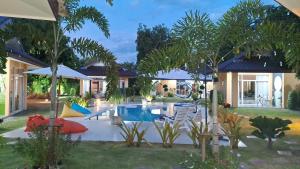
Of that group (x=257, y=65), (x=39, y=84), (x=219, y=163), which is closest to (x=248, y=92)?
(x=257, y=65)

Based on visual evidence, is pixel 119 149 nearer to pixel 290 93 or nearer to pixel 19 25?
pixel 19 25

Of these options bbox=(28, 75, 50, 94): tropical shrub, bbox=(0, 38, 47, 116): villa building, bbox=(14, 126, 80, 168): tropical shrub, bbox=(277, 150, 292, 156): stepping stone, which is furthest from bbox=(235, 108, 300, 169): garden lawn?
bbox=(28, 75, 50, 94): tropical shrub

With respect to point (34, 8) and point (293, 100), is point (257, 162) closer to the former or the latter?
point (34, 8)

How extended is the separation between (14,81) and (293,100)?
17.6m

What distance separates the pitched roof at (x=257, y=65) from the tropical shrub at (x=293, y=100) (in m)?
1.57

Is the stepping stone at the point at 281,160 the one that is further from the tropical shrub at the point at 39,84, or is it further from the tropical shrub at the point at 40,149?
the tropical shrub at the point at 39,84

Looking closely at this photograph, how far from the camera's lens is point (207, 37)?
874 centimetres

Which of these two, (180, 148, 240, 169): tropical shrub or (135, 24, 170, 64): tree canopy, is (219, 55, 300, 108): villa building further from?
(135, 24, 170, 64): tree canopy

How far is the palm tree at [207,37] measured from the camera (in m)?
8.38

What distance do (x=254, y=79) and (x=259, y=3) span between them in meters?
23.4

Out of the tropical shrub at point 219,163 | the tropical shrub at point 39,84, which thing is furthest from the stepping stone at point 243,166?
the tropical shrub at point 39,84

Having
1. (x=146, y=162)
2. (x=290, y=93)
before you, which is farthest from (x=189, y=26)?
(x=290, y=93)

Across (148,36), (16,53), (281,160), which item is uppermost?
(148,36)

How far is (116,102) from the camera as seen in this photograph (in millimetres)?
25375
